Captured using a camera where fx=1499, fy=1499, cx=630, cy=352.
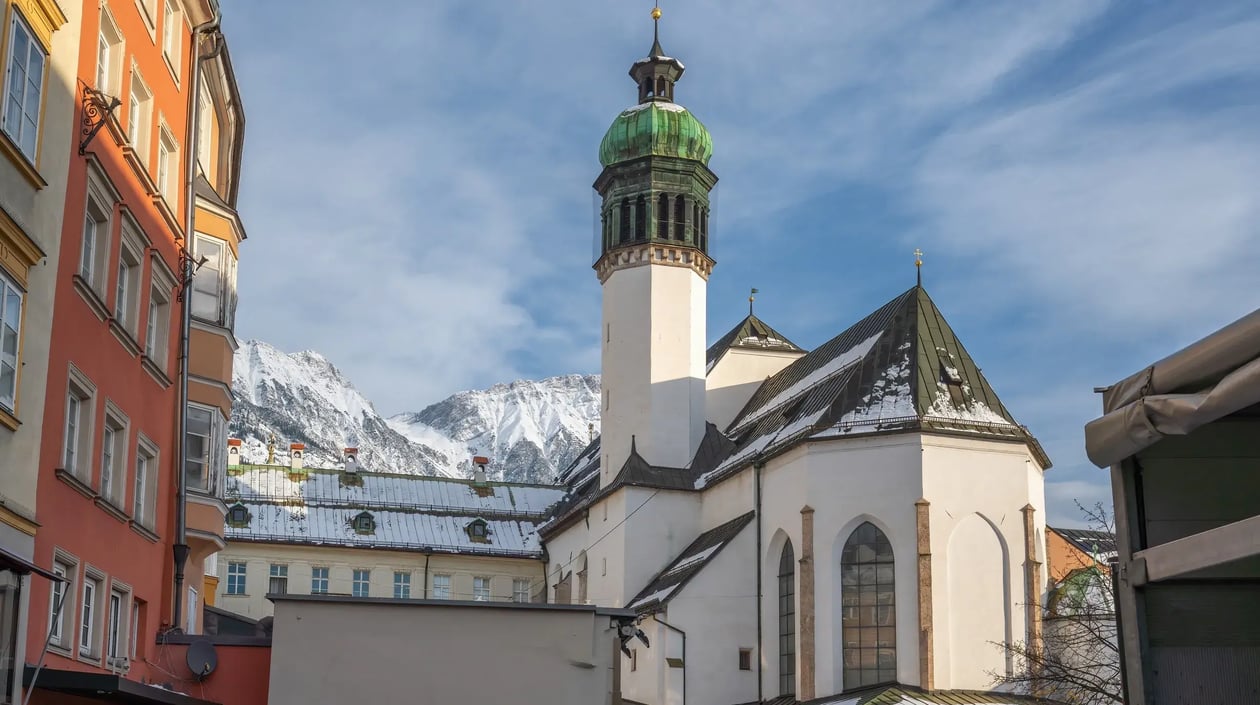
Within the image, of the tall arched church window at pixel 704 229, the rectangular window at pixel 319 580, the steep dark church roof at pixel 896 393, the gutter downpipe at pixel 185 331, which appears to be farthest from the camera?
the rectangular window at pixel 319 580

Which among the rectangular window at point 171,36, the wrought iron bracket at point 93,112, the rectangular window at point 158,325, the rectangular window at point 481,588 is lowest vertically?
the rectangular window at point 481,588

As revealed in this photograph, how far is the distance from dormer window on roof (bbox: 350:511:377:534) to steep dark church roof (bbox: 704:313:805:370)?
15.6m

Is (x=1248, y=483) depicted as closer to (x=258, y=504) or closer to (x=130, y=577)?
(x=130, y=577)

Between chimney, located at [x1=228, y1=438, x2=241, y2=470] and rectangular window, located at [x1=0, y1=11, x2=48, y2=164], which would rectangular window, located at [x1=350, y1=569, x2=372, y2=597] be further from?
rectangular window, located at [x1=0, y1=11, x2=48, y2=164]

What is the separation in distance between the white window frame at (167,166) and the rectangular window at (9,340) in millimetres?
6207

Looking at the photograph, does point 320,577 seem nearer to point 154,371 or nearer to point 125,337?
point 154,371

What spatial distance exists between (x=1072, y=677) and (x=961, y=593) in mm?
7203

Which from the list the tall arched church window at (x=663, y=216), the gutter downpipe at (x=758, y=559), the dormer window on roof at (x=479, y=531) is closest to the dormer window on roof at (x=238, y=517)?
the dormer window on roof at (x=479, y=531)

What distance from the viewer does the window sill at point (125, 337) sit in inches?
715

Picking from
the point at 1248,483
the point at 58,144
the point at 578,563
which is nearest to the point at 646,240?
the point at 578,563

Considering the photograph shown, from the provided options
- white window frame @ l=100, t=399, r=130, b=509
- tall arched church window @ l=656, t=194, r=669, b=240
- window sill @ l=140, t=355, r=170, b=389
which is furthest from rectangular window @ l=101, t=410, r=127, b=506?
tall arched church window @ l=656, t=194, r=669, b=240

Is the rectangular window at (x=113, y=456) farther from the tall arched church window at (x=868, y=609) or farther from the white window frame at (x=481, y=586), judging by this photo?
the white window frame at (x=481, y=586)

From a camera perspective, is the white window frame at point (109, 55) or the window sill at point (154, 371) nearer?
the white window frame at point (109, 55)

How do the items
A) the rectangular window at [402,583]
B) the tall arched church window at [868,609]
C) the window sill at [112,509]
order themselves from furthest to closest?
the rectangular window at [402,583] < the tall arched church window at [868,609] < the window sill at [112,509]
